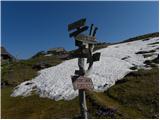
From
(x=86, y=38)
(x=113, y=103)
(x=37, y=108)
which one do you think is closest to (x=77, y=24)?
(x=86, y=38)

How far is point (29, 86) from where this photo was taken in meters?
49.2

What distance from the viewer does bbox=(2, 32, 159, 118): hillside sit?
3325 cm

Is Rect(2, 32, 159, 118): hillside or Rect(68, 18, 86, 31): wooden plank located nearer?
Rect(68, 18, 86, 31): wooden plank

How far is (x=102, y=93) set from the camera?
3978cm

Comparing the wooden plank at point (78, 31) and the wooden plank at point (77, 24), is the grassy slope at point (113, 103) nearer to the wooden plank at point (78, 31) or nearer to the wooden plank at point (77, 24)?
the wooden plank at point (78, 31)

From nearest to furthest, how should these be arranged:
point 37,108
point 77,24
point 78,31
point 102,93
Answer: point 77,24 → point 78,31 → point 37,108 → point 102,93

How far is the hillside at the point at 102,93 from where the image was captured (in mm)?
33250

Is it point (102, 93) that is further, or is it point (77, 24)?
point (102, 93)

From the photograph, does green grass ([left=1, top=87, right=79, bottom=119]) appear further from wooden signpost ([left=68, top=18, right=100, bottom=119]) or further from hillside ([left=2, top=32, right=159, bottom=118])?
wooden signpost ([left=68, top=18, right=100, bottom=119])

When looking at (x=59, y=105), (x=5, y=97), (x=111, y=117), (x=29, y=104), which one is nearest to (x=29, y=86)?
(x=5, y=97)

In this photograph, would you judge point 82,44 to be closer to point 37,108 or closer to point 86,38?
point 86,38

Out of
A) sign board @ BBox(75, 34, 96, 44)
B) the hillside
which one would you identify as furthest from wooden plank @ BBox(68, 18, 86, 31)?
the hillside

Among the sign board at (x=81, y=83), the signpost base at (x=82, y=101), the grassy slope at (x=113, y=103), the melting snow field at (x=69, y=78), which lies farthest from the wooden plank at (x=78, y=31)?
the melting snow field at (x=69, y=78)

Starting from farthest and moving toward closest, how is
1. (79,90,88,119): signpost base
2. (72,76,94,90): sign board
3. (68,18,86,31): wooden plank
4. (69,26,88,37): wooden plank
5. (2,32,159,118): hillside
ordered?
(2,32,159,118): hillside < (79,90,88,119): signpost base < (69,26,88,37): wooden plank < (68,18,86,31): wooden plank < (72,76,94,90): sign board
